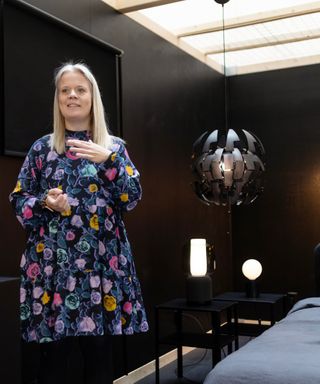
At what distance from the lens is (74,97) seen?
200 centimetres

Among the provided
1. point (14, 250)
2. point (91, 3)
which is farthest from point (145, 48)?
point (14, 250)

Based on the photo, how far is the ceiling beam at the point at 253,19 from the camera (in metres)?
3.45

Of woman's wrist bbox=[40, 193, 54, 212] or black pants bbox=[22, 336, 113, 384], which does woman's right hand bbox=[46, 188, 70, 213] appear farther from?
black pants bbox=[22, 336, 113, 384]

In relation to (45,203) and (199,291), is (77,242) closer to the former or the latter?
(45,203)

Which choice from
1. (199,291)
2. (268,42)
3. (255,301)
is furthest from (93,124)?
(268,42)

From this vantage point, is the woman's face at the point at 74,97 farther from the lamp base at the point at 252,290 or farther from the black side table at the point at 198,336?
the lamp base at the point at 252,290

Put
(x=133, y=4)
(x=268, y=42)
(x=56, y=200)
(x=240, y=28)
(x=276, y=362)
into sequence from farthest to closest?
1. (x=268, y=42)
2. (x=240, y=28)
3. (x=133, y=4)
4. (x=56, y=200)
5. (x=276, y=362)

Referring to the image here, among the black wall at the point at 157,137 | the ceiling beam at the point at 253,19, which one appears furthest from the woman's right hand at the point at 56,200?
the ceiling beam at the point at 253,19

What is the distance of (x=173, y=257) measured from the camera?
382 cm

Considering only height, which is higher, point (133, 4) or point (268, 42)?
point (268, 42)

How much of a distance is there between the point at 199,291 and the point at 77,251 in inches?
53.6

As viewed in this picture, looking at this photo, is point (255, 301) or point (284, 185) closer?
point (255, 301)

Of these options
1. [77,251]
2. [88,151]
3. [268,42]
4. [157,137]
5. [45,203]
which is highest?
[268,42]

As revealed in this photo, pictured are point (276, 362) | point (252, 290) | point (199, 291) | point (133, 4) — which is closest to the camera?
point (276, 362)
